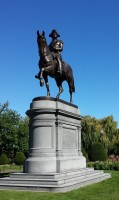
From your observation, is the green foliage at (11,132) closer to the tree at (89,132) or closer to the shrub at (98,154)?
the tree at (89,132)

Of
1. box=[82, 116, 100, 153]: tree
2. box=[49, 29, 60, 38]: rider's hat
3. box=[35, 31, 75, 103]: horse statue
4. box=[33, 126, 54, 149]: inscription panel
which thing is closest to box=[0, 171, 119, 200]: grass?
box=[33, 126, 54, 149]: inscription panel

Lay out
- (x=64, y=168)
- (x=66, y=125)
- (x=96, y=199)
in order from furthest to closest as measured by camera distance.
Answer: (x=66, y=125) < (x=64, y=168) < (x=96, y=199)

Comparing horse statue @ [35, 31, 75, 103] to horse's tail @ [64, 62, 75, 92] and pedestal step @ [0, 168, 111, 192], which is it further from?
pedestal step @ [0, 168, 111, 192]

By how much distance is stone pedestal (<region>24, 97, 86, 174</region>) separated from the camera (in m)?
15.2

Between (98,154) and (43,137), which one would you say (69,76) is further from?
(98,154)

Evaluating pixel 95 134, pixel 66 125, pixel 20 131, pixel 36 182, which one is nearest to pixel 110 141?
pixel 95 134

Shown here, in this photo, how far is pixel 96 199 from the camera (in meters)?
11.6

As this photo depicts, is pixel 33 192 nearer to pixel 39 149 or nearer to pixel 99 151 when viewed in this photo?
pixel 39 149

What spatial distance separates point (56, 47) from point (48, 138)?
5.09 metres

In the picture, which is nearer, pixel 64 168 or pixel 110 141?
pixel 64 168

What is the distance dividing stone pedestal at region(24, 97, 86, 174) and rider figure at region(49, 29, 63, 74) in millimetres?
2124

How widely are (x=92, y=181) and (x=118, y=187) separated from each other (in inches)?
67.7

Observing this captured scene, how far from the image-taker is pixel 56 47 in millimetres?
17969

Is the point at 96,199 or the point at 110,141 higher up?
the point at 110,141
